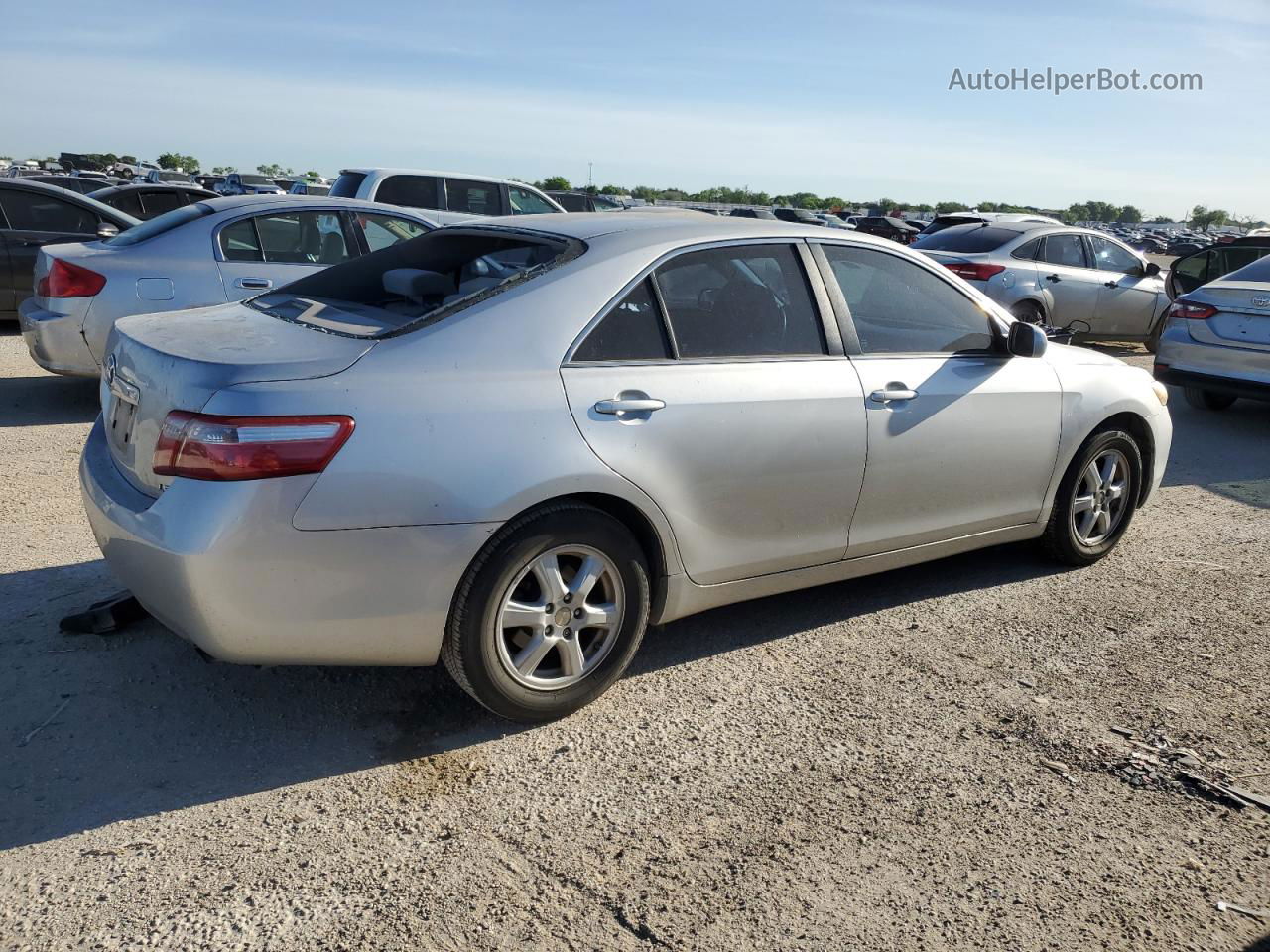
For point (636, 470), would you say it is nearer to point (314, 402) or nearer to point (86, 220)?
point (314, 402)

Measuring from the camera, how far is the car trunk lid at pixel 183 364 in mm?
3197

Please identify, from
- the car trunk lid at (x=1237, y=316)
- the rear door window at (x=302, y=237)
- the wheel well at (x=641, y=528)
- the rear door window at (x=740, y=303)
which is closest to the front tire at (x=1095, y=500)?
the rear door window at (x=740, y=303)

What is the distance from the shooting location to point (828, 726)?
12.3 feet

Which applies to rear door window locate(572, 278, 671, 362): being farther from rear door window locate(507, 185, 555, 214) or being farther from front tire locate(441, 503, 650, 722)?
rear door window locate(507, 185, 555, 214)

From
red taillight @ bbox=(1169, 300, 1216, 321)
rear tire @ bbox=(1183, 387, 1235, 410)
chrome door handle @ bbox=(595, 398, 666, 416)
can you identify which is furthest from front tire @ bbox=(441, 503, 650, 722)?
rear tire @ bbox=(1183, 387, 1235, 410)

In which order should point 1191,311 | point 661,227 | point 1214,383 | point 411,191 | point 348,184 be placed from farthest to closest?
point 348,184, point 411,191, point 1191,311, point 1214,383, point 661,227

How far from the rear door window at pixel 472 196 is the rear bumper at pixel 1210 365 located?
26.2ft

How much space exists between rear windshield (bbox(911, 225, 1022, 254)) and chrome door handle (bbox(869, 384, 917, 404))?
29.9 ft

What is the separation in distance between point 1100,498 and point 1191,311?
508 cm

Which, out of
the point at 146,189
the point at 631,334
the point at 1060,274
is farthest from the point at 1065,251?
the point at 146,189

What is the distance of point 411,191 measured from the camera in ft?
44.6

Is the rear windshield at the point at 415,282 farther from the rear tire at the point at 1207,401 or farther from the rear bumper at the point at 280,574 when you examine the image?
the rear tire at the point at 1207,401

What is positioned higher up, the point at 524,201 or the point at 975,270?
the point at 524,201

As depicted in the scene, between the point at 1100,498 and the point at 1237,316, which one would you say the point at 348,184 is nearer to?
the point at 1237,316
